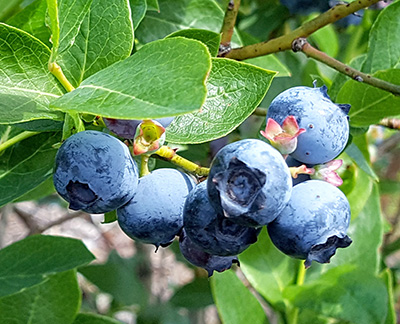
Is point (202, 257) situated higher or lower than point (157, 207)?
lower

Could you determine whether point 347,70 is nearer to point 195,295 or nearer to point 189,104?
point 189,104

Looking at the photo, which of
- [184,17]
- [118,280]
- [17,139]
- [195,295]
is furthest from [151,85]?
[118,280]

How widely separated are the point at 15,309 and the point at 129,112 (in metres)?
0.85

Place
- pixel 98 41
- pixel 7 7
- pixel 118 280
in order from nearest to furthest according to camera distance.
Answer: pixel 98 41 < pixel 7 7 < pixel 118 280

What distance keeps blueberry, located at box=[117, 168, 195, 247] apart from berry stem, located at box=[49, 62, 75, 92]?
0.17 metres

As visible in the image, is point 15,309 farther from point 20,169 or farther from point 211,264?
point 211,264

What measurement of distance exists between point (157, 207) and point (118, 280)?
60.7 inches

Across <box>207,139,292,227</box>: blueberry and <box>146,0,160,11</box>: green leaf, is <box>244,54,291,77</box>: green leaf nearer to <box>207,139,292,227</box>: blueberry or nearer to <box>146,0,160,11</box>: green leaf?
<box>146,0,160,11</box>: green leaf

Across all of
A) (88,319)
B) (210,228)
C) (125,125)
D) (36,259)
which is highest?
(125,125)

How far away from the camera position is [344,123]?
88 cm

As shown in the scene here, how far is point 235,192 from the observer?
70cm

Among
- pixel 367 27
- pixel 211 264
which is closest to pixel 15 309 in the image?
pixel 211 264

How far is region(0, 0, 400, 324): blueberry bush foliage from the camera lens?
0.73 meters

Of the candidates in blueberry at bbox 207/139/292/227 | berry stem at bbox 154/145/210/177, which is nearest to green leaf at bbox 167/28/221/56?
berry stem at bbox 154/145/210/177
